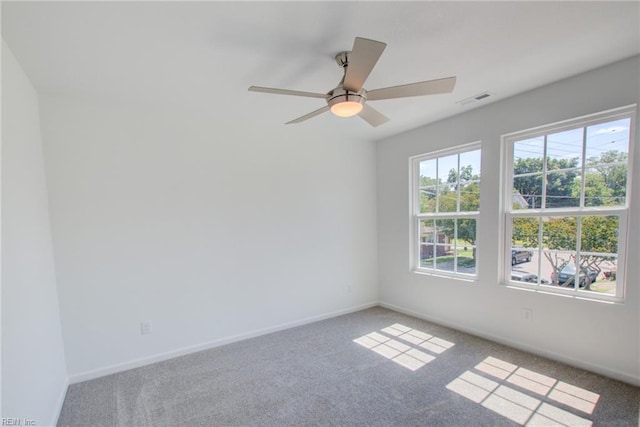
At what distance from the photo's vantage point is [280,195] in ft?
11.7

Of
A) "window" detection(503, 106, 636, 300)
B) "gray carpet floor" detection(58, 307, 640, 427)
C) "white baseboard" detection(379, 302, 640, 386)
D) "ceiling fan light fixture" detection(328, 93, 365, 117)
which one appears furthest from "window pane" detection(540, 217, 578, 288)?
"ceiling fan light fixture" detection(328, 93, 365, 117)

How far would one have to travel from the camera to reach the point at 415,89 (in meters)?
1.85

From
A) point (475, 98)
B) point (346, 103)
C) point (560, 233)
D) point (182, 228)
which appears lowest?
point (560, 233)

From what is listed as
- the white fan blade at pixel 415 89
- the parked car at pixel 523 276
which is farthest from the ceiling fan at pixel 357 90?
Answer: the parked car at pixel 523 276

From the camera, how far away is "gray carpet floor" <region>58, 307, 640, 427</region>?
1.98 metres

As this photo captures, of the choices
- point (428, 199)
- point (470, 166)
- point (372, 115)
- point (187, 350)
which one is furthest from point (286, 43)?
point (187, 350)

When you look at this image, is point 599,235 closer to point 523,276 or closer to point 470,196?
point 523,276

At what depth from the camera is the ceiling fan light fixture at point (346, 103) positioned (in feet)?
6.19

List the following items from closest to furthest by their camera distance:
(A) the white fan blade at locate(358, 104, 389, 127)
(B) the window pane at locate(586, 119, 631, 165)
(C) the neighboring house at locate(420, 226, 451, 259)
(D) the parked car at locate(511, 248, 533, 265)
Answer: (A) the white fan blade at locate(358, 104, 389, 127), (B) the window pane at locate(586, 119, 631, 165), (D) the parked car at locate(511, 248, 533, 265), (C) the neighboring house at locate(420, 226, 451, 259)

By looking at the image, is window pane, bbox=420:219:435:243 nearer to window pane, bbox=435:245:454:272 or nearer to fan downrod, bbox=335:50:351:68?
window pane, bbox=435:245:454:272

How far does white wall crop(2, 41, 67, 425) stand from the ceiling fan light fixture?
1.91m

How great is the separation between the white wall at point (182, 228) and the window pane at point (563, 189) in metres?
2.26

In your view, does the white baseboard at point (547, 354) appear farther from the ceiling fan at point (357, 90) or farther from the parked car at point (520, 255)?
the ceiling fan at point (357, 90)

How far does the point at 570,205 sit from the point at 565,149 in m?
0.50
